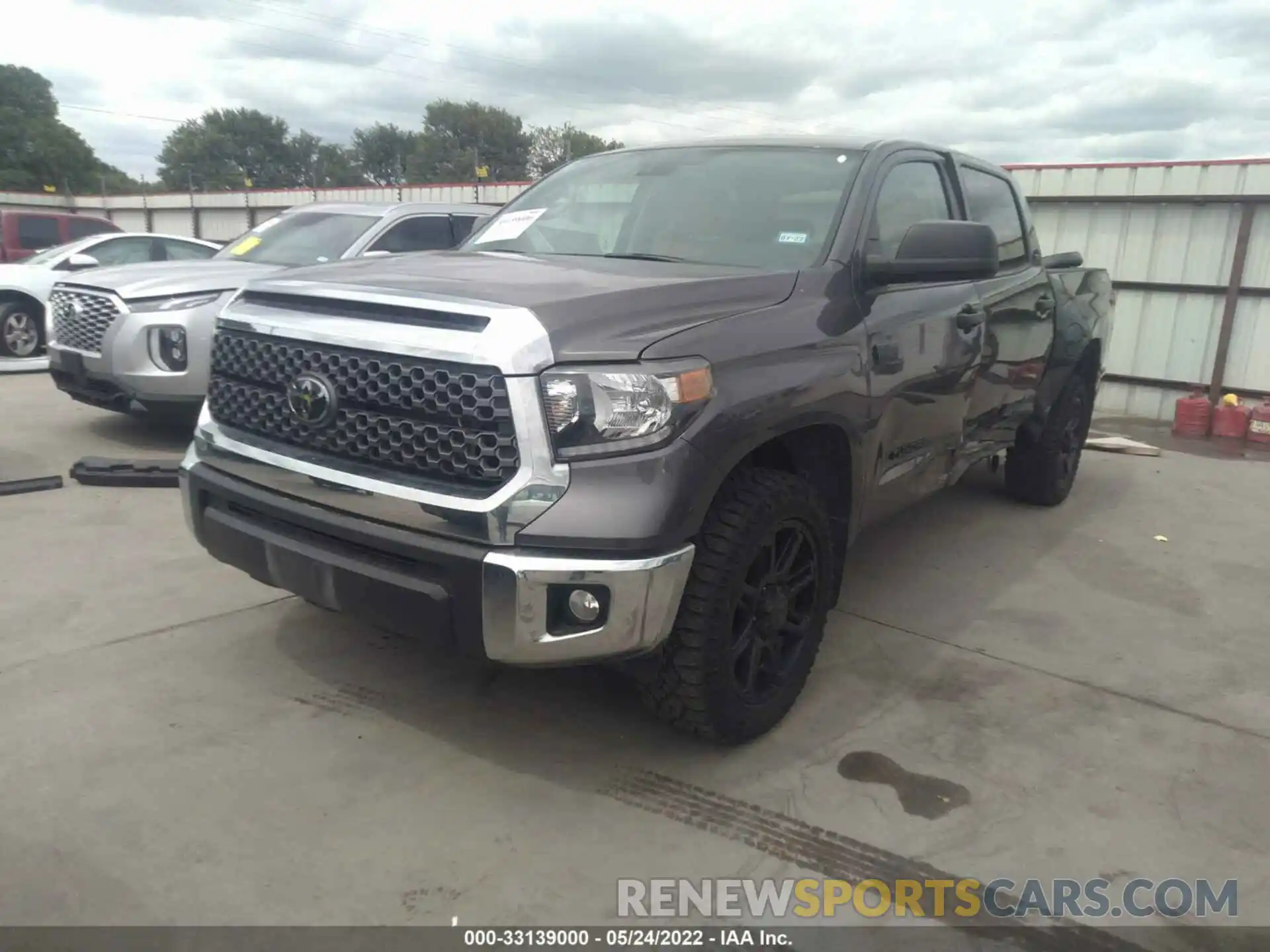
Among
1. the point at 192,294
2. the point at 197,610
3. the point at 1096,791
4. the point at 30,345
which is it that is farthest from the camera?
the point at 30,345

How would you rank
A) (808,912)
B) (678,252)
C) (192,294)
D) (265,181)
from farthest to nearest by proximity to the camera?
(265,181) → (192,294) → (678,252) → (808,912)

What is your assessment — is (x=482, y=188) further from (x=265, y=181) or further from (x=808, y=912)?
(x=265, y=181)

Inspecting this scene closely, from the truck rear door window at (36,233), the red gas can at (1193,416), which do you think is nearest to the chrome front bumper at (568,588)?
the red gas can at (1193,416)

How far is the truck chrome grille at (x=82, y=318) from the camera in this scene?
5898 millimetres

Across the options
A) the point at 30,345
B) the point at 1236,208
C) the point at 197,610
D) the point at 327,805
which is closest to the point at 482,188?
the point at 30,345

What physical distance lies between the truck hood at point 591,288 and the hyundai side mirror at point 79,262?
23.7 ft

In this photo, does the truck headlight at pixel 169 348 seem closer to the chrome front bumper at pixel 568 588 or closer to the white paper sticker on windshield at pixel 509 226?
the white paper sticker on windshield at pixel 509 226

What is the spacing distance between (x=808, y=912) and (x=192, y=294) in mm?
5283

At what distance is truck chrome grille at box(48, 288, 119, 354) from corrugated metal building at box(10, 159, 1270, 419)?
8874mm

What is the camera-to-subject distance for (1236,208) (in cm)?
923

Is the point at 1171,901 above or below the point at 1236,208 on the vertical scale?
below

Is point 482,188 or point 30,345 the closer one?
point 30,345

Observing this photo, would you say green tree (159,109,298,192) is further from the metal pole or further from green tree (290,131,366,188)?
the metal pole

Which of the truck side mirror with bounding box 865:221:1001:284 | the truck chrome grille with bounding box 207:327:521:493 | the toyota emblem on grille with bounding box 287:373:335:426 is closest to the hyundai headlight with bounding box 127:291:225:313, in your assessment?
the truck chrome grille with bounding box 207:327:521:493
